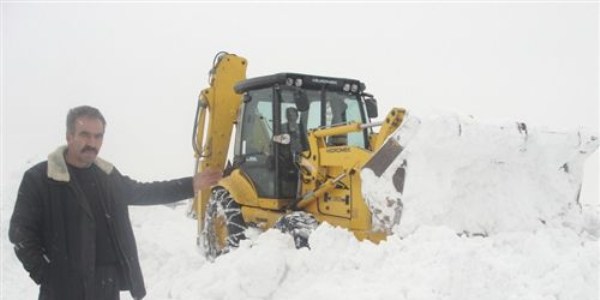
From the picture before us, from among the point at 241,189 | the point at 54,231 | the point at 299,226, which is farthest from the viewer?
the point at 241,189

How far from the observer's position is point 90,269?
9.23 ft

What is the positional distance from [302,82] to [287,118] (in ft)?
1.48

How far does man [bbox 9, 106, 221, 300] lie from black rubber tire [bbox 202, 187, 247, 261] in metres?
3.64

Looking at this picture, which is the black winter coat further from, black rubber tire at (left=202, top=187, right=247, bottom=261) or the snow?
black rubber tire at (left=202, top=187, right=247, bottom=261)

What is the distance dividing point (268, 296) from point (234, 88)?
11.2ft

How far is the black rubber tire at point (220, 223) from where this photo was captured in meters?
6.66

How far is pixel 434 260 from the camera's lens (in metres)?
3.77

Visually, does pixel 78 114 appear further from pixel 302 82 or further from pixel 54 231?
pixel 302 82

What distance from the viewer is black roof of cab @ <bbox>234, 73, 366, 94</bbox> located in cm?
634

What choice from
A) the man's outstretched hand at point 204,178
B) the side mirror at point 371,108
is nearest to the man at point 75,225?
the man's outstretched hand at point 204,178

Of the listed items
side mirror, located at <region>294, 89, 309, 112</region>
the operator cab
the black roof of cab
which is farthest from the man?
the black roof of cab

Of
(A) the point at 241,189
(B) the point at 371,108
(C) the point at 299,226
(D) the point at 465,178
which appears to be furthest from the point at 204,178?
(B) the point at 371,108

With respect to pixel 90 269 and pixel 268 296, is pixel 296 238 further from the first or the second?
pixel 90 269

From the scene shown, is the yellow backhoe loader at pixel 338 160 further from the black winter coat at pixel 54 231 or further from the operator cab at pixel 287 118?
the black winter coat at pixel 54 231
